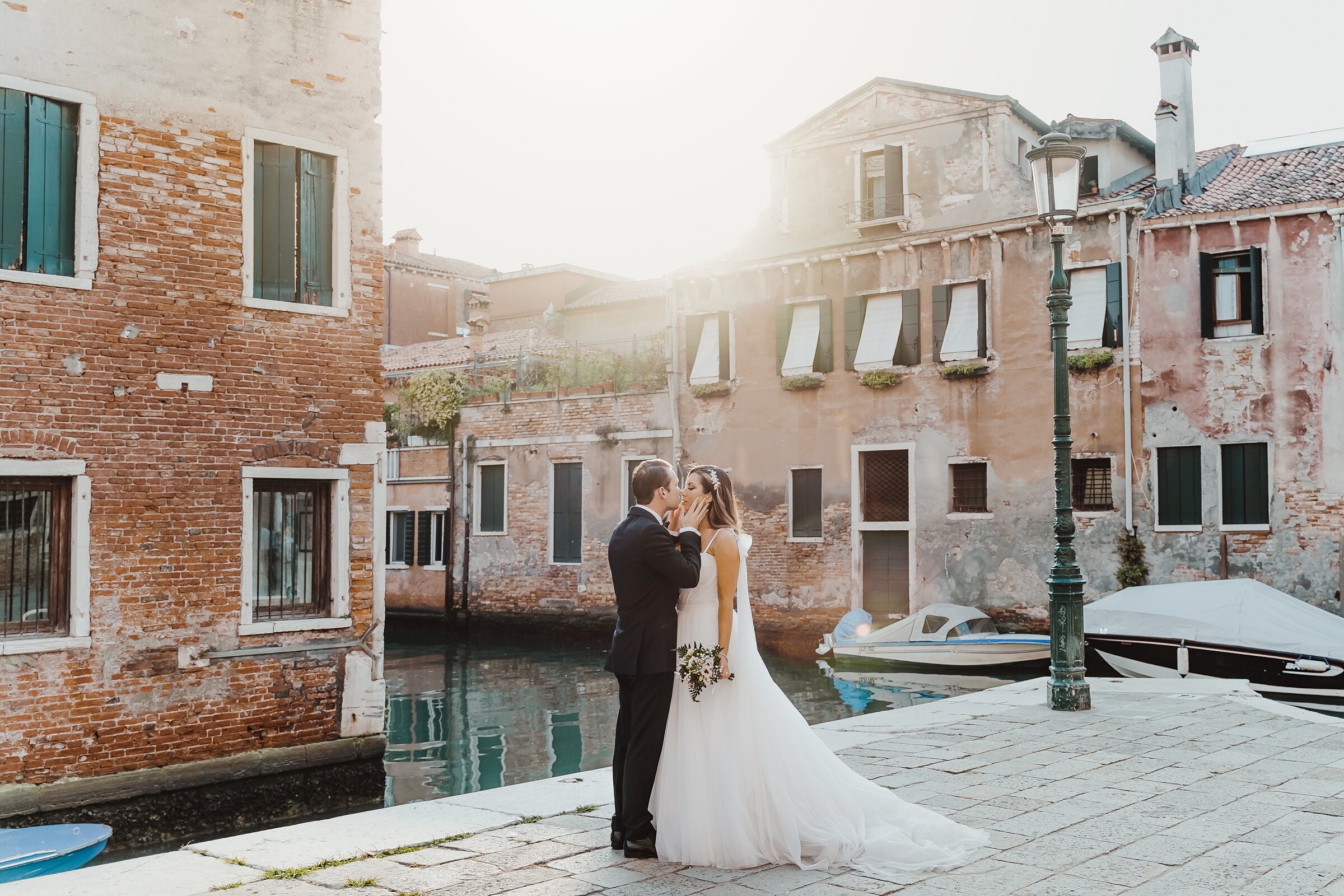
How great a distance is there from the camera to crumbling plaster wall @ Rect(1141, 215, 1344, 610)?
1792cm

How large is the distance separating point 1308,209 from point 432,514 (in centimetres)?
1931

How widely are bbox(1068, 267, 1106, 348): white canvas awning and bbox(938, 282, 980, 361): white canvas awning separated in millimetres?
1701

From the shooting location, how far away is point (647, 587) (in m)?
5.02

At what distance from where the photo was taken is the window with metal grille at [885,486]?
22.0 metres

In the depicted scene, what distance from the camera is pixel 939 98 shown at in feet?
73.5

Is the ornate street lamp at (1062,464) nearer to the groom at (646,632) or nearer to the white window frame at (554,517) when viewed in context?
the groom at (646,632)

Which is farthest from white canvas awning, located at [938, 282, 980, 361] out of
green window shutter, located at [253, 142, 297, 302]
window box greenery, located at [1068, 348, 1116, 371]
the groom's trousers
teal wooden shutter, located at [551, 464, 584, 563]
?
the groom's trousers

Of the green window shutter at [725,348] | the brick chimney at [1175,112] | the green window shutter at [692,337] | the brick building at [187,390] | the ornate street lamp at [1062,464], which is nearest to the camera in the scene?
the ornate street lamp at [1062,464]

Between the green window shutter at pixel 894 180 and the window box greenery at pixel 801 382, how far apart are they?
11.5 feet

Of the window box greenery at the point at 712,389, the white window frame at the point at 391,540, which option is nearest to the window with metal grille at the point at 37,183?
the window box greenery at the point at 712,389

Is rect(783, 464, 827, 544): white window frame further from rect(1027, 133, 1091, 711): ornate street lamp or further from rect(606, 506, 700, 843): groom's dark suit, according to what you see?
rect(606, 506, 700, 843): groom's dark suit

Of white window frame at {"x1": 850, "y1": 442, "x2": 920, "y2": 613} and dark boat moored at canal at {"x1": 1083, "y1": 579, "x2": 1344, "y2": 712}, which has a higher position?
white window frame at {"x1": 850, "y1": 442, "x2": 920, "y2": 613}

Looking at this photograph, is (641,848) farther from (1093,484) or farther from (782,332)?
(782,332)

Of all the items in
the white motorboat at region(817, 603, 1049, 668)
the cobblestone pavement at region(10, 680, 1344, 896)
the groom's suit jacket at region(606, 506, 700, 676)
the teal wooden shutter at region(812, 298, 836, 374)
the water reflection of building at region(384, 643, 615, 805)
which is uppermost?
the teal wooden shutter at region(812, 298, 836, 374)
